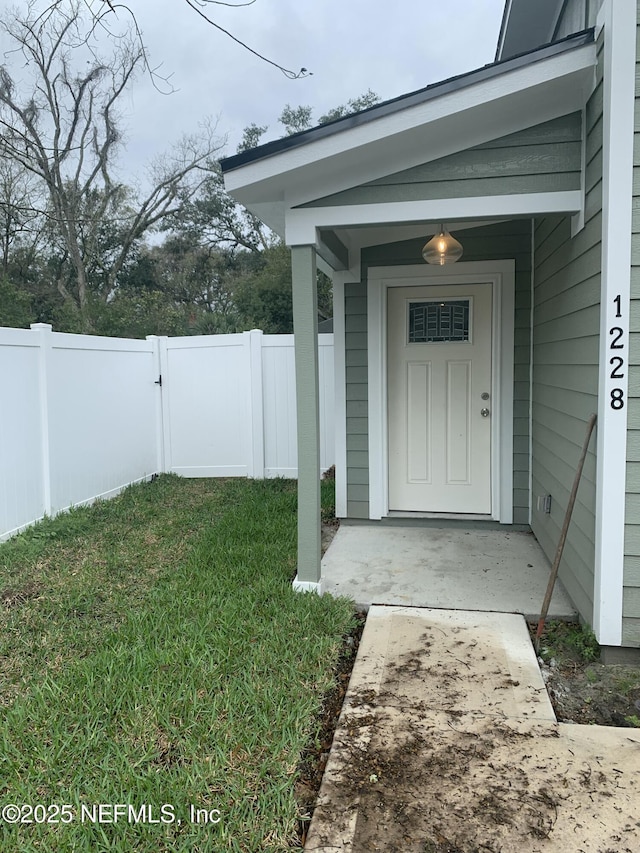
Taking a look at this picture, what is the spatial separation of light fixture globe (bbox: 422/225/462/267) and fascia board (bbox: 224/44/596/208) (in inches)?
48.2

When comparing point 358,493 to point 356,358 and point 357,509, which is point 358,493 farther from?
point 356,358

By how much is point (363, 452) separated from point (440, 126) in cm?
269

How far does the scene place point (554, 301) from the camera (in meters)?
3.96

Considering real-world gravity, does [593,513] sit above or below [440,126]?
below

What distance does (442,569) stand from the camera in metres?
4.17

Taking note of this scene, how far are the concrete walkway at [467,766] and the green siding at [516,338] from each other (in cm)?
218

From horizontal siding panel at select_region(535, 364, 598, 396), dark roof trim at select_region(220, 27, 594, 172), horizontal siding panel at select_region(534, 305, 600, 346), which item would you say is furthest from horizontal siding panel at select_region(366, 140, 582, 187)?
horizontal siding panel at select_region(535, 364, 598, 396)

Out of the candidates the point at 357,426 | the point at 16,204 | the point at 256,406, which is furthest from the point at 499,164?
the point at 16,204

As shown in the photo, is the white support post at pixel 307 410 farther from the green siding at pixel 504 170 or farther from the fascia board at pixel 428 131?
the green siding at pixel 504 170

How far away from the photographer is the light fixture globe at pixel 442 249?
4.49 m

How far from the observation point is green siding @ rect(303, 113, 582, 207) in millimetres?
3156

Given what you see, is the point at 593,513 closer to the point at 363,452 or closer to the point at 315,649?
the point at 315,649

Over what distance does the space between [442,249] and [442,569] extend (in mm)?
2212

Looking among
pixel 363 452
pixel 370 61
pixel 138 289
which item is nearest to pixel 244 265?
pixel 138 289
